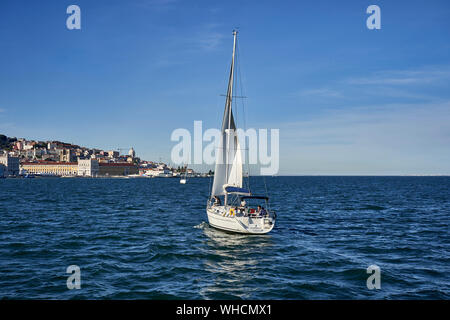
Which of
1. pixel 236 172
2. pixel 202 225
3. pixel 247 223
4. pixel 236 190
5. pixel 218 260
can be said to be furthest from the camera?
pixel 202 225

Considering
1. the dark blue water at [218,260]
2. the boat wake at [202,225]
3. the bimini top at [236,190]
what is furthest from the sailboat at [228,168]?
the boat wake at [202,225]

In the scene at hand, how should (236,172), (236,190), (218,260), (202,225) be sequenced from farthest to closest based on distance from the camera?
(202,225) → (236,172) → (236,190) → (218,260)

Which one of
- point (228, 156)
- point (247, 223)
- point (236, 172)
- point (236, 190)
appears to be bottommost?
point (247, 223)

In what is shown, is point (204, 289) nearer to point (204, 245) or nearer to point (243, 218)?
point (204, 245)

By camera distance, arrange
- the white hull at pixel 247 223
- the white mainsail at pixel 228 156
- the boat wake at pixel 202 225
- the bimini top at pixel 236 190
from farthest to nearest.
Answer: the boat wake at pixel 202 225 → the white mainsail at pixel 228 156 → the bimini top at pixel 236 190 → the white hull at pixel 247 223

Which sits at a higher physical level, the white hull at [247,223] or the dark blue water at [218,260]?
the white hull at [247,223]

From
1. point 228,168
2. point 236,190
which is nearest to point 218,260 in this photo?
point 236,190

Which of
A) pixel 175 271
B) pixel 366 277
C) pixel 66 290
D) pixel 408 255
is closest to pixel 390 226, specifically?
pixel 408 255

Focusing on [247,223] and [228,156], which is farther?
[228,156]

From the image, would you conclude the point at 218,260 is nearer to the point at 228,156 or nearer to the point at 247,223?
the point at 247,223

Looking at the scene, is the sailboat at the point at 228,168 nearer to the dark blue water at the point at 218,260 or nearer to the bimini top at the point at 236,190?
the bimini top at the point at 236,190

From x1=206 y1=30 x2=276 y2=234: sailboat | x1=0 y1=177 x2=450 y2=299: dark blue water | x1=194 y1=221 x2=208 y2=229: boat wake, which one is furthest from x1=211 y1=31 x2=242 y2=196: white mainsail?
x1=0 y1=177 x2=450 y2=299: dark blue water

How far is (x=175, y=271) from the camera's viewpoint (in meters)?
18.3

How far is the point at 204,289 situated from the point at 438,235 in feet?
72.8
